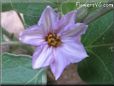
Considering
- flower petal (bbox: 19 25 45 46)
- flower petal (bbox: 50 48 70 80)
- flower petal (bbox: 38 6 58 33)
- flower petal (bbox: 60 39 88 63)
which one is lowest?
flower petal (bbox: 50 48 70 80)

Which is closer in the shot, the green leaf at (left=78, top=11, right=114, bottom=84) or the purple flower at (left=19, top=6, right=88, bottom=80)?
the purple flower at (left=19, top=6, right=88, bottom=80)

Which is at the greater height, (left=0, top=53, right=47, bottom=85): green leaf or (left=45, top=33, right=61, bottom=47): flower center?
(left=45, top=33, right=61, bottom=47): flower center

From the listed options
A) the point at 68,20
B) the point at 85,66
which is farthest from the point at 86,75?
the point at 68,20

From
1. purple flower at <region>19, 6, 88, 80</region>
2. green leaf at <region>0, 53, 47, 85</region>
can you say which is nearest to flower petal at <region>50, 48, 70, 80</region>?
purple flower at <region>19, 6, 88, 80</region>

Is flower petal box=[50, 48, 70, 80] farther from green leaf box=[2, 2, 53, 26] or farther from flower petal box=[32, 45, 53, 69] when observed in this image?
green leaf box=[2, 2, 53, 26]

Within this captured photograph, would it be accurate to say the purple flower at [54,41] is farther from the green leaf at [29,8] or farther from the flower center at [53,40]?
the green leaf at [29,8]
